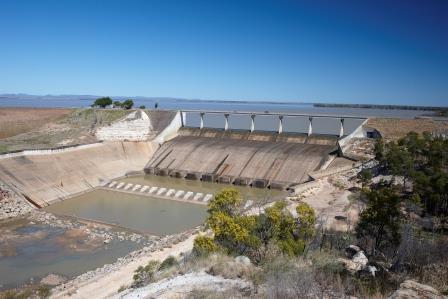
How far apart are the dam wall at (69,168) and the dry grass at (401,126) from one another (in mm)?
22232

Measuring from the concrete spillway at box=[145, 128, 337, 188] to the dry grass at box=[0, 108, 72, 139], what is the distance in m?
16.7

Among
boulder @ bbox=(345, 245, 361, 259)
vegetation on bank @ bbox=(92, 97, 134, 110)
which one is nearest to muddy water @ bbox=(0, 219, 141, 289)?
boulder @ bbox=(345, 245, 361, 259)

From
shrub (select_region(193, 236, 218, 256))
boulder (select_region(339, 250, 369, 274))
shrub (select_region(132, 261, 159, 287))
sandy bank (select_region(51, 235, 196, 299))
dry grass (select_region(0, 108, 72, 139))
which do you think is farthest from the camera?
dry grass (select_region(0, 108, 72, 139))

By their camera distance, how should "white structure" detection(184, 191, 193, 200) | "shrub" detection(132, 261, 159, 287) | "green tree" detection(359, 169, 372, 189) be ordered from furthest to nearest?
"white structure" detection(184, 191, 193, 200) → "green tree" detection(359, 169, 372, 189) → "shrub" detection(132, 261, 159, 287)

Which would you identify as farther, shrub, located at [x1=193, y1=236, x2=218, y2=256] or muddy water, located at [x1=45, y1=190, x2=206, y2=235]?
muddy water, located at [x1=45, y1=190, x2=206, y2=235]

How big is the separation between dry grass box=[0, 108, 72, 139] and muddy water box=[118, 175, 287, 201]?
17.7 metres

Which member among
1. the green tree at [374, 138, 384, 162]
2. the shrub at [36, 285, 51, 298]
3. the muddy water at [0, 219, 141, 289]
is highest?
the green tree at [374, 138, 384, 162]

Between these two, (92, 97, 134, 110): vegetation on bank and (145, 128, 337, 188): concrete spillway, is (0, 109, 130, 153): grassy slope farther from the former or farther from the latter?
(145, 128, 337, 188): concrete spillway

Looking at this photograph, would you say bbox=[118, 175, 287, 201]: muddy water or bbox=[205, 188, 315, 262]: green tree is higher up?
bbox=[205, 188, 315, 262]: green tree

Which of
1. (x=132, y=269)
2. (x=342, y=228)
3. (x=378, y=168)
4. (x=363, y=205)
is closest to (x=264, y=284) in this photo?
(x=132, y=269)

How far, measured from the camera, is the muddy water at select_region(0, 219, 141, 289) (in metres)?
17.5

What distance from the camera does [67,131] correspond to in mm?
42750

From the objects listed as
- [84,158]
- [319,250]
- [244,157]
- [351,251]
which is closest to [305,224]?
[319,250]

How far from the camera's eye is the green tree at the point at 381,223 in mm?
13297
